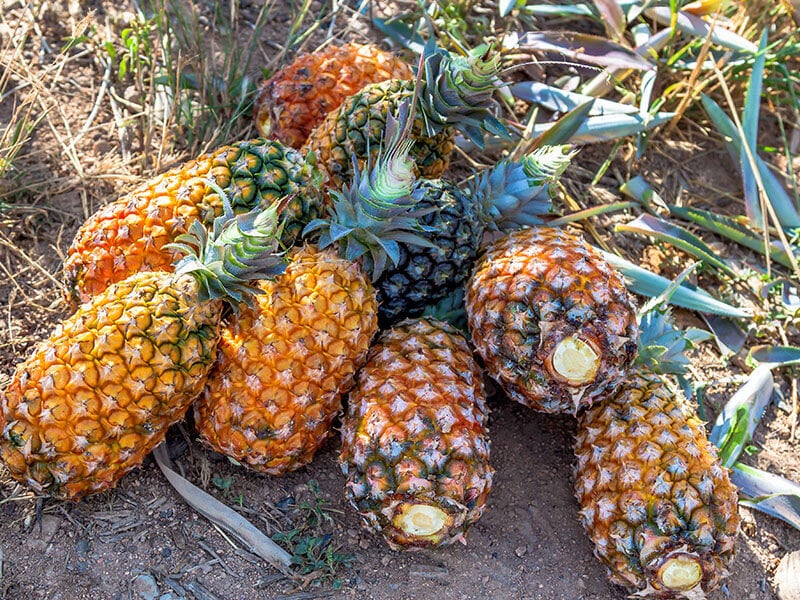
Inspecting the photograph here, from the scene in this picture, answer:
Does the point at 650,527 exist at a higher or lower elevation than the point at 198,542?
higher

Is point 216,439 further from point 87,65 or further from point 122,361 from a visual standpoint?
point 87,65

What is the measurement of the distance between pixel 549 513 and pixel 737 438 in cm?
84

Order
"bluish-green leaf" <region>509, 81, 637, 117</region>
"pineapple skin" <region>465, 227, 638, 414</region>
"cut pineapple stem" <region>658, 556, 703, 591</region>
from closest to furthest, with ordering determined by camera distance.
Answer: "cut pineapple stem" <region>658, 556, 703, 591</region> < "pineapple skin" <region>465, 227, 638, 414</region> < "bluish-green leaf" <region>509, 81, 637, 117</region>

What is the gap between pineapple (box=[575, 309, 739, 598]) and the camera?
249 centimetres

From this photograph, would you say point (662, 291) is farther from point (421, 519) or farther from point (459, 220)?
point (421, 519)

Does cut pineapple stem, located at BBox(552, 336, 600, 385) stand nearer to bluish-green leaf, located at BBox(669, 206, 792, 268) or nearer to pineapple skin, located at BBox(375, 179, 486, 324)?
pineapple skin, located at BBox(375, 179, 486, 324)

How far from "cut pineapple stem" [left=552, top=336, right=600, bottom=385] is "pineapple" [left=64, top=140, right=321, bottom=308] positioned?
3.41ft

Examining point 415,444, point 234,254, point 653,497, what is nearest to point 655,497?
point 653,497

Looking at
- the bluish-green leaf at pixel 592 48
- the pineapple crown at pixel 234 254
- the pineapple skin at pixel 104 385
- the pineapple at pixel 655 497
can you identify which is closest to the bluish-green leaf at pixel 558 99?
the bluish-green leaf at pixel 592 48

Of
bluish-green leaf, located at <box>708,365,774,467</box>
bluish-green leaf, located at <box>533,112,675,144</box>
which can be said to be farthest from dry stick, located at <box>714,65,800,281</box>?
bluish-green leaf, located at <box>708,365,774,467</box>

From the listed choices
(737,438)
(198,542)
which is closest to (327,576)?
A: (198,542)

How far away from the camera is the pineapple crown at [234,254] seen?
2.40 m

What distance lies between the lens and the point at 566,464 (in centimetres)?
308

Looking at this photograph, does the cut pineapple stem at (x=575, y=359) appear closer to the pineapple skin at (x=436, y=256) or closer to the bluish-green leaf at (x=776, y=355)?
the pineapple skin at (x=436, y=256)
